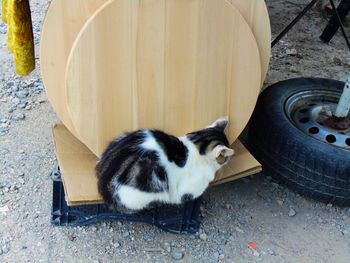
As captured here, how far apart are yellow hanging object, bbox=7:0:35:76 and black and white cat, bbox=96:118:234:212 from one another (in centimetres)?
54

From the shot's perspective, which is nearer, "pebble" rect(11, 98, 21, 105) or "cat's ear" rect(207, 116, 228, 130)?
"cat's ear" rect(207, 116, 228, 130)

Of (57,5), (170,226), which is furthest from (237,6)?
(170,226)

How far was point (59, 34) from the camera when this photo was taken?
1669 millimetres

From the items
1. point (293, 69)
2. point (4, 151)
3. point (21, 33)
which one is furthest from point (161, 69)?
point (293, 69)

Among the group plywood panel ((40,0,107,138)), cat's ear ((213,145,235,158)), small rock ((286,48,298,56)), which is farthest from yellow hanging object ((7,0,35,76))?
small rock ((286,48,298,56))

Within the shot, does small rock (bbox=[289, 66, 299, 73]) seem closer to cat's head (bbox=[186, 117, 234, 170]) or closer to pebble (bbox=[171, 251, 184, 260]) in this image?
cat's head (bbox=[186, 117, 234, 170])

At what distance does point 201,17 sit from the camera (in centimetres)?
174

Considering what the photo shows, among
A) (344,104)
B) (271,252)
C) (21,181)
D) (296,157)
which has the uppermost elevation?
(344,104)

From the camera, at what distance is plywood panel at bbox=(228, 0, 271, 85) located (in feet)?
6.05

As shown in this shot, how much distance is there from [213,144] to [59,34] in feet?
2.26

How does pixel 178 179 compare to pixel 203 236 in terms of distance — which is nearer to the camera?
pixel 178 179

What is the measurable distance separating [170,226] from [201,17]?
2.82ft

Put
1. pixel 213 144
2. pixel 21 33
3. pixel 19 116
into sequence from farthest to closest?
pixel 19 116 < pixel 21 33 < pixel 213 144

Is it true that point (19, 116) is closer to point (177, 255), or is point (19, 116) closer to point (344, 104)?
point (177, 255)
